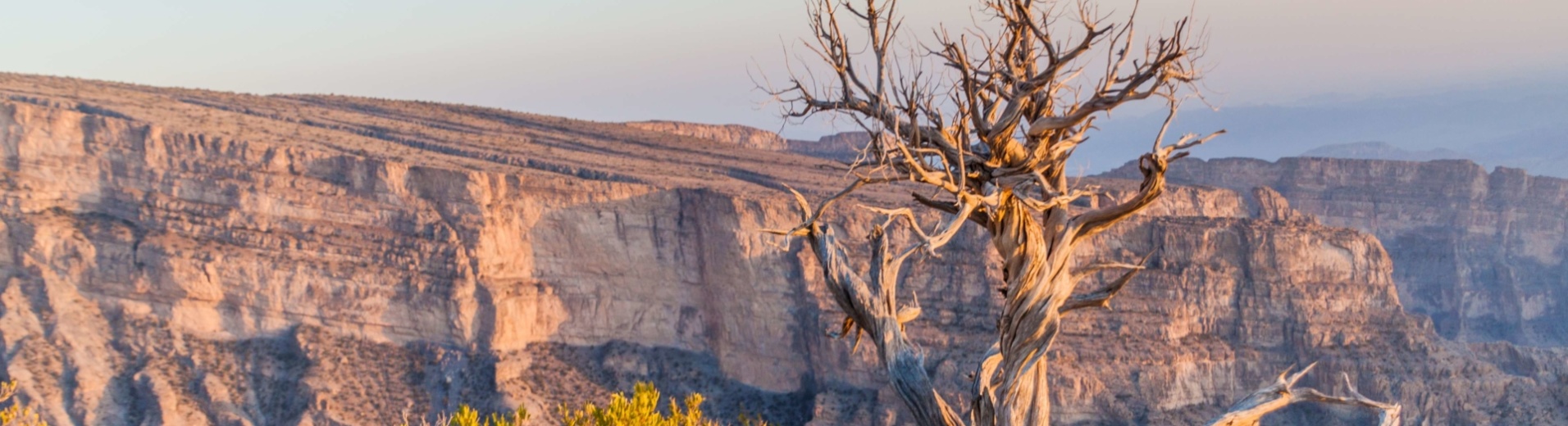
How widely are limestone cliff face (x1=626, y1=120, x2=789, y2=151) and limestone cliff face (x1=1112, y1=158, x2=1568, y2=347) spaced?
31.2m

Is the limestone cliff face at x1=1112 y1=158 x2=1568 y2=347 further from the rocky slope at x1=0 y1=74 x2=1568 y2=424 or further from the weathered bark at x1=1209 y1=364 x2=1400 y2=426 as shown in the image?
the weathered bark at x1=1209 y1=364 x2=1400 y2=426

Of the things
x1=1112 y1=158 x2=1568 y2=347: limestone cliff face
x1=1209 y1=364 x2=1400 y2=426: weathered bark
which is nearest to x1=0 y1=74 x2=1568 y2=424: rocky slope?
x1=1209 y1=364 x2=1400 y2=426: weathered bark

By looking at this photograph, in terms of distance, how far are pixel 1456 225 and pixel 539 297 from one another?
76601 millimetres

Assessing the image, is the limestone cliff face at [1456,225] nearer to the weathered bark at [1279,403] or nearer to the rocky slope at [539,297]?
the rocky slope at [539,297]

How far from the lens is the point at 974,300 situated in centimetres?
4947

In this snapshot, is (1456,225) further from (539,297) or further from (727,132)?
(539,297)

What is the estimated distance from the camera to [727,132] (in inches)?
4183

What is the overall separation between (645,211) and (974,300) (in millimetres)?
13351

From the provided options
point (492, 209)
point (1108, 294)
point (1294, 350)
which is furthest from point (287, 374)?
point (1108, 294)

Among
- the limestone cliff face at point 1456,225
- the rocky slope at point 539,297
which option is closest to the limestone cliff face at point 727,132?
the limestone cliff face at point 1456,225

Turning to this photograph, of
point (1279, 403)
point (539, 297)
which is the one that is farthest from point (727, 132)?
point (1279, 403)

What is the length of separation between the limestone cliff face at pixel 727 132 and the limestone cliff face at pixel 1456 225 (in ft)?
102

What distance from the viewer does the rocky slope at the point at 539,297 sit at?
155 feet

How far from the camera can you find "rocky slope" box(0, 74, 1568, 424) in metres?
47.3
